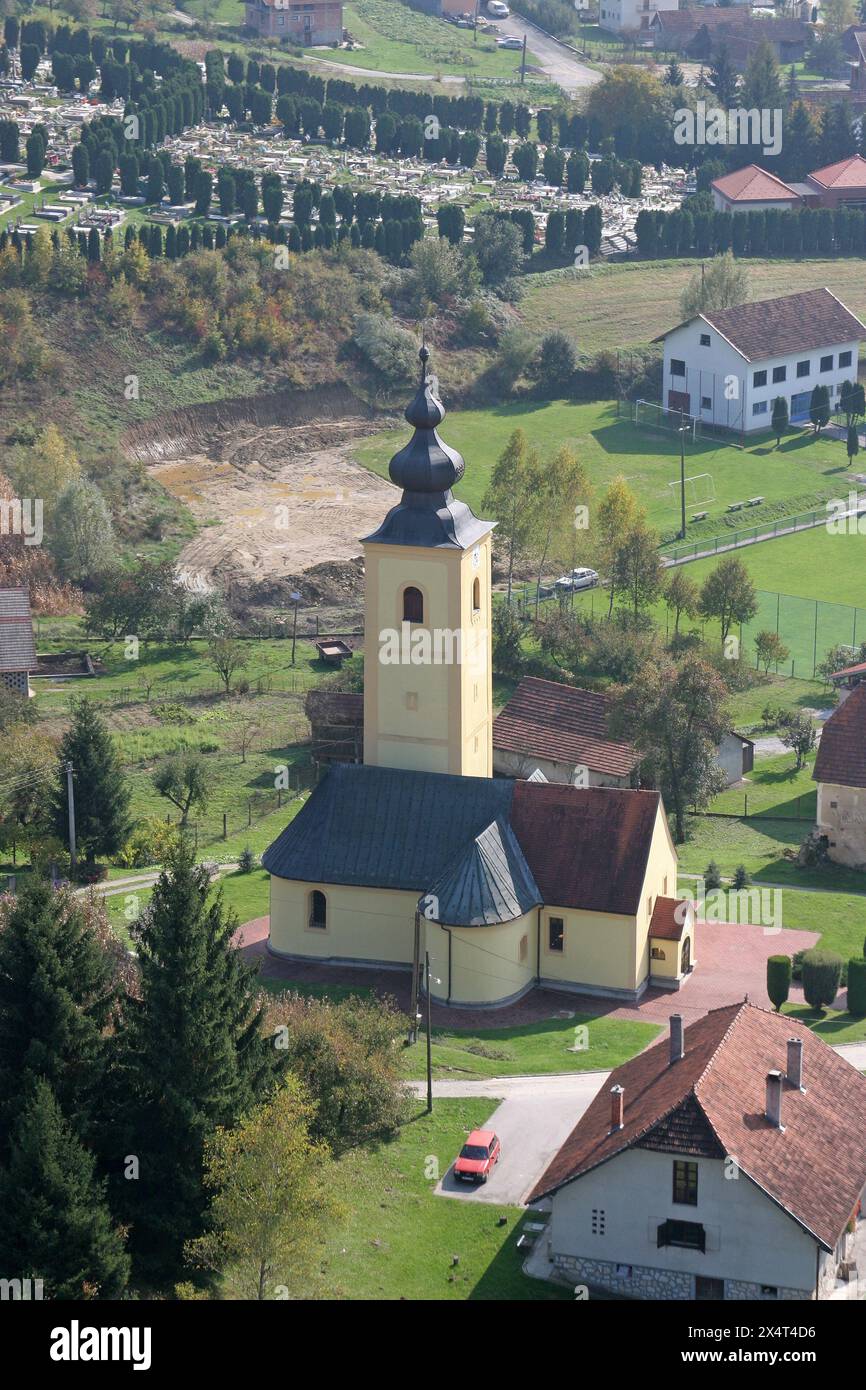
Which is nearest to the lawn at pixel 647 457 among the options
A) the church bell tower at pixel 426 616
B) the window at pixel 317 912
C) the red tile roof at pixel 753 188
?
the red tile roof at pixel 753 188

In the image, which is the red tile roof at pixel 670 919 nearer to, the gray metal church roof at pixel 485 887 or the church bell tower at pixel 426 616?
the gray metal church roof at pixel 485 887

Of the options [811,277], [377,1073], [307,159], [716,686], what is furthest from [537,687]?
[307,159]

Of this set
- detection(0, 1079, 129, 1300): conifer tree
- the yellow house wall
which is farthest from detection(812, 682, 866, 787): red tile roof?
detection(0, 1079, 129, 1300): conifer tree

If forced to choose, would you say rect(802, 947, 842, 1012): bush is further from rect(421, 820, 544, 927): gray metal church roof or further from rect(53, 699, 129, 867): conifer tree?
rect(53, 699, 129, 867): conifer tree

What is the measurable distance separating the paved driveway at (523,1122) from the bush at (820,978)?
24.9 feet

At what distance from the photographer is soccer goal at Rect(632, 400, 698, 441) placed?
439 feet

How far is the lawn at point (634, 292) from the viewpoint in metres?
148

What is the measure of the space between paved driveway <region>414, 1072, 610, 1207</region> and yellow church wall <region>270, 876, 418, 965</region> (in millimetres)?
8342

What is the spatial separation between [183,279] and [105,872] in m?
67.0

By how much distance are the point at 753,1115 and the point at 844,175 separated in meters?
126

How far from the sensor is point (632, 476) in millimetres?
125688

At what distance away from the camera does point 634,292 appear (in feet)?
504

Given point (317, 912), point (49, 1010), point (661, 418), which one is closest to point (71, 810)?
point (317, 912)
